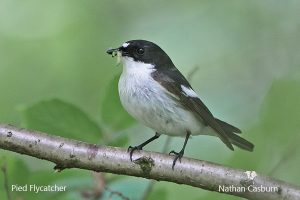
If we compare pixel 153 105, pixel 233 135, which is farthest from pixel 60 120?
pixel 233 135

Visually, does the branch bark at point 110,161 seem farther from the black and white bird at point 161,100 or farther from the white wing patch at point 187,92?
the white wing patch at point 187,92

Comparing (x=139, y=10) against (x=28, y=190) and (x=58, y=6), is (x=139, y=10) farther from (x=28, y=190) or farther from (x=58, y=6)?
(x=28, y=190)

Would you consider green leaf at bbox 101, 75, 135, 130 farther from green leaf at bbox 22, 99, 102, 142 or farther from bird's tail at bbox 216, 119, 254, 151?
bird's tail at bbox 216, 119, 254, 151

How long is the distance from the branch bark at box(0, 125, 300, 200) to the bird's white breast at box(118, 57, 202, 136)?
27.2 inches

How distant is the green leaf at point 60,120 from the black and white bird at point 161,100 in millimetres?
612

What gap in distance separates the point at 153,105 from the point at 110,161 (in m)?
0.86

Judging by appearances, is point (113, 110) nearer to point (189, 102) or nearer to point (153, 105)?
point (153, 105)

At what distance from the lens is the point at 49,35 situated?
772 cm

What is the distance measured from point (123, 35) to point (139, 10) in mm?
851

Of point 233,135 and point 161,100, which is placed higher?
point 161,100

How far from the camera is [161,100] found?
3652 mm

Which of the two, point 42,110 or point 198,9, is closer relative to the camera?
point 42,110

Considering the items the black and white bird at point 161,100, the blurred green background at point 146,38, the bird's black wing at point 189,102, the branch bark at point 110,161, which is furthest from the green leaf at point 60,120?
the blurred green background at point 146,38

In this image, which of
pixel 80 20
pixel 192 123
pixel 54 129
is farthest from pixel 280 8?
pixel 54 129
